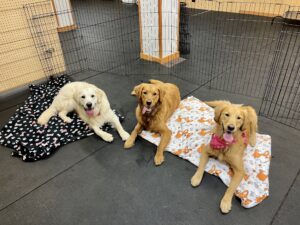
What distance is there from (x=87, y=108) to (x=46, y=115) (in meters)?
0.67

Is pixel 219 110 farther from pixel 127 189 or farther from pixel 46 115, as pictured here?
pixel 46 115

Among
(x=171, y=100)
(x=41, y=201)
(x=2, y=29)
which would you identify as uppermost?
(x=2, y=29)

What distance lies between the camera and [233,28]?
5980mm

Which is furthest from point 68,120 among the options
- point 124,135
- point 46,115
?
point 124,135

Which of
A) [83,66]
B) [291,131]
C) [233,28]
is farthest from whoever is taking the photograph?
[233,28]

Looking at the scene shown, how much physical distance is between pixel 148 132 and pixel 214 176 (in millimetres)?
856

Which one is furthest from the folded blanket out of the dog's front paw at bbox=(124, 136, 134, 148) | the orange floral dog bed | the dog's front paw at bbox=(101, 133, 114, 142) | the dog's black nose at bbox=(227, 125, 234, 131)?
the dog's black nose at bbox=(227, 125, 234, 131)

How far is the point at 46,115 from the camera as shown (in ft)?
9.30

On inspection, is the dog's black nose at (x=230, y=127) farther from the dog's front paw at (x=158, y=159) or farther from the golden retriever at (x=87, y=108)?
the golden retriever at (x=87, y=108)

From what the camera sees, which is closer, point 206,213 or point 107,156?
point 206,213

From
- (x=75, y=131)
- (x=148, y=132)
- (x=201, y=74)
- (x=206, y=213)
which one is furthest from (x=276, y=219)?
(x=201, y=74)

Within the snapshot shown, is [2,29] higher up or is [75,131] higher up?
[2,29]

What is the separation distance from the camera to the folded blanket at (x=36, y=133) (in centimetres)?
242

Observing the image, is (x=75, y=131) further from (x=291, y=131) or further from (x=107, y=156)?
(x=291, y=131)
